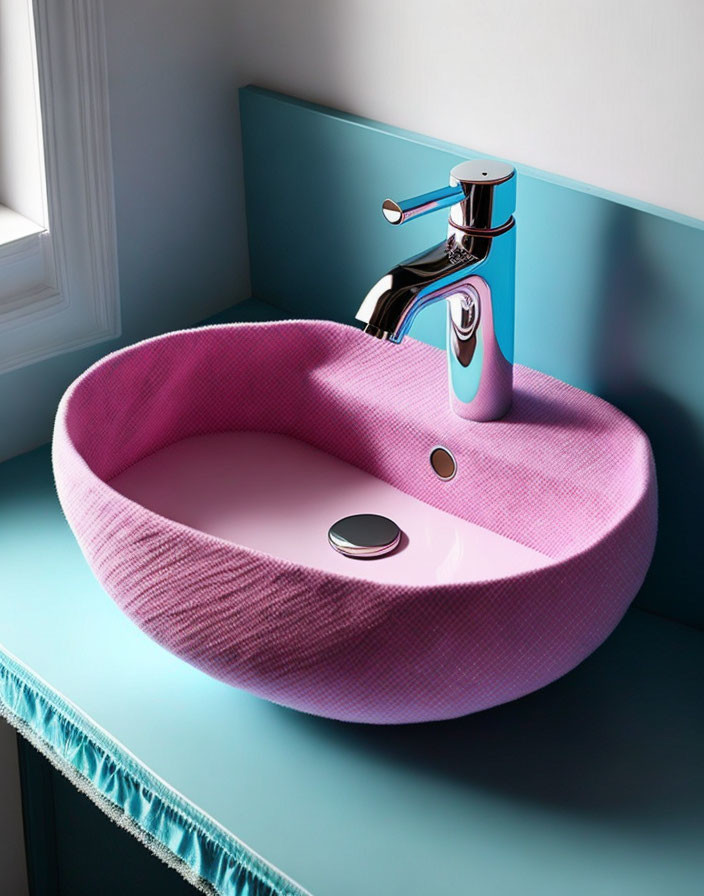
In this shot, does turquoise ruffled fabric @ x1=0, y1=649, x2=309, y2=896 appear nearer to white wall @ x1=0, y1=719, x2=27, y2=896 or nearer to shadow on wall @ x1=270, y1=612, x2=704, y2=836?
shadow on wall @ x1=270, y1=612, x2=704, y2=836

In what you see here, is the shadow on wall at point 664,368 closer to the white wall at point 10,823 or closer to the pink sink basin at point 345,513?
the pink sink basin at point 345,513

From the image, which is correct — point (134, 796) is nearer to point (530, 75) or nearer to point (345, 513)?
point (345, 513)

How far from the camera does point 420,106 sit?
1.14 m

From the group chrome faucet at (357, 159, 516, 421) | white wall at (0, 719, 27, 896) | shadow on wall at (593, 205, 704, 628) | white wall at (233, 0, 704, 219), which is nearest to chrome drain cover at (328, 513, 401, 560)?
chrome faucet at (357, 159, 516, 421)

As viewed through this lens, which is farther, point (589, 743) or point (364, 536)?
→ point (364, 536)

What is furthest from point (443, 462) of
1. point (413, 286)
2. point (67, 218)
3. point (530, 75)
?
point (67, 218)

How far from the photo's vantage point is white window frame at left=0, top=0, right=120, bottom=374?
115 centimetres

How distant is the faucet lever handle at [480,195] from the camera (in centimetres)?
93

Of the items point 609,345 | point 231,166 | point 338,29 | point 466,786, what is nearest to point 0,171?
point 231,166

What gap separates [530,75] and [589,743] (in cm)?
57

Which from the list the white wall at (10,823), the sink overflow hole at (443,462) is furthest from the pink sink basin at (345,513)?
the white wall at (10,823)

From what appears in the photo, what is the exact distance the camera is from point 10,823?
153 cm

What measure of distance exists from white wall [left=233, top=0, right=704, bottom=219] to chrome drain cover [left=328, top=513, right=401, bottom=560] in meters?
0.36

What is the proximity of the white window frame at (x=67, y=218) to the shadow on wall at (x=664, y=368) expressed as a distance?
0.55 meters
